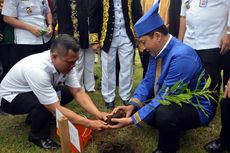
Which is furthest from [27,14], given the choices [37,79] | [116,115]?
[116,115]

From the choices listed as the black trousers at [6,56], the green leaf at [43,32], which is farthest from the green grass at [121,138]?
the green leaf at [43,32]

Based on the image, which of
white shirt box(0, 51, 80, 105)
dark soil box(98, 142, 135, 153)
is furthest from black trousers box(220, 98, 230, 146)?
white shirt box(0, 51, 80, 105)

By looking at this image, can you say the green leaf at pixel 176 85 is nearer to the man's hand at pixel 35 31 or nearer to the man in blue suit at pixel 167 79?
the man in blue suit at pixel 167 79

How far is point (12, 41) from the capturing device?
4.26 meters

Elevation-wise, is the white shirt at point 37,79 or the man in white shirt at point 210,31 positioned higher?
the man in white shirt at point 210,31

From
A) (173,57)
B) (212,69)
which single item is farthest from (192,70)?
(212,69)

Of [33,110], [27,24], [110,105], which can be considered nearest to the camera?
[33,110]

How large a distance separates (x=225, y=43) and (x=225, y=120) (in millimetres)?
873

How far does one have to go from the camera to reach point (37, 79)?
3.19m

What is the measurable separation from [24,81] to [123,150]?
1.31 meters

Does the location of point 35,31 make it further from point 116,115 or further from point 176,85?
point 176,85

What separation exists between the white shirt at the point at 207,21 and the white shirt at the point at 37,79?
1.49 meters

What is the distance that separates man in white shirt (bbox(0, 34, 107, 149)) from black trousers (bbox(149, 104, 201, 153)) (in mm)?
571

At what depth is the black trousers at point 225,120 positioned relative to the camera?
3125 mm
